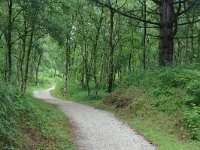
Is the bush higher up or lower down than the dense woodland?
lower down

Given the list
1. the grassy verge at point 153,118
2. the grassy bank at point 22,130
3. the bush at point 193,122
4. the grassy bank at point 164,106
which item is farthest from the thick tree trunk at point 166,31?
the grassy bank at point 22,130

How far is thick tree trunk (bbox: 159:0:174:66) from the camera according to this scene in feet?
66.9

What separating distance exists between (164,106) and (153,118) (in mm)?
843

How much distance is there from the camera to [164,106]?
1462 centimetres

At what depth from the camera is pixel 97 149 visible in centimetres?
983

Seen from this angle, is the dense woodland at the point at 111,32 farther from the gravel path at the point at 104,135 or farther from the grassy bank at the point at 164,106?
the gravel path at the point at 104,135

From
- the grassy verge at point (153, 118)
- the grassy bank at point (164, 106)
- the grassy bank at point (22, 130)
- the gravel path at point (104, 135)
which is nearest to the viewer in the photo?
the grassy bank at point (22, 130)

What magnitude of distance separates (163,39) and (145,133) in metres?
9.61

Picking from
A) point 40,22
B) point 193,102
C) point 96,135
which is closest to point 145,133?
point 96,135

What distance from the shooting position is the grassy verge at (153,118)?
10.9 metres

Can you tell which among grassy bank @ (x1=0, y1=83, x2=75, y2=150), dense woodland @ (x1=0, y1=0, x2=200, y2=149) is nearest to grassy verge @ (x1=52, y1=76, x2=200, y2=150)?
dense woodland @ (x1=0, y1=0, x2=200, y2=149)

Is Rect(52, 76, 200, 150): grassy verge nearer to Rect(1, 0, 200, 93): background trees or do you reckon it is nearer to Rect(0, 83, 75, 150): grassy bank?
Rect(0, 83, 75, 150): grassy bank

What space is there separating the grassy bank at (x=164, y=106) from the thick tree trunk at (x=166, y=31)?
5.41ft

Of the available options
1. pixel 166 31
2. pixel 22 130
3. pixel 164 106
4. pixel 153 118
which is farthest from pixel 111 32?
pixel 22 130
